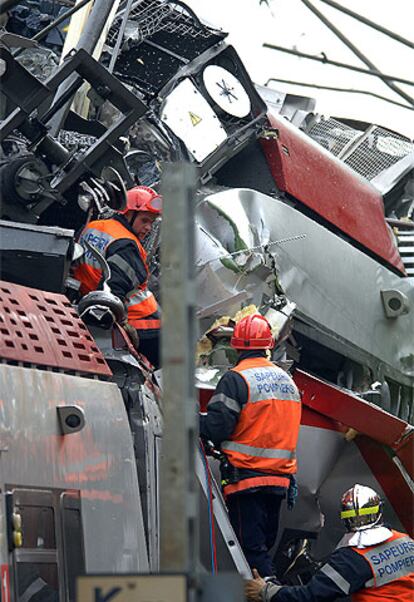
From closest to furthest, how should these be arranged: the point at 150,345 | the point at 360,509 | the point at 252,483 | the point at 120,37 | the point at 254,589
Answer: the point at 254,589 < the point at 252,483 < the point at 360,509 < the point at 150,345 < the point at 120,37

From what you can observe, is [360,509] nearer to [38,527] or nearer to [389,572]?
[389,572]

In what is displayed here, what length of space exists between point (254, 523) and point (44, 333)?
8.09 feet

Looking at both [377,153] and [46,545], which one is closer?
[46,545]

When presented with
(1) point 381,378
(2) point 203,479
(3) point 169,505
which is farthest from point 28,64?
(3) point 169,505

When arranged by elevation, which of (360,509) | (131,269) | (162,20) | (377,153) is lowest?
(360,509)

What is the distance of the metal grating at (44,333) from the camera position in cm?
538

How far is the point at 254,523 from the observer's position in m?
7.76

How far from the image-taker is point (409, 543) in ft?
25.6

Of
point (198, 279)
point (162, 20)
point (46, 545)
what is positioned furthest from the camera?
point (162, 20)

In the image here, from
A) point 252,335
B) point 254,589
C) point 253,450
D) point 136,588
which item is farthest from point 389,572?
point 136,588

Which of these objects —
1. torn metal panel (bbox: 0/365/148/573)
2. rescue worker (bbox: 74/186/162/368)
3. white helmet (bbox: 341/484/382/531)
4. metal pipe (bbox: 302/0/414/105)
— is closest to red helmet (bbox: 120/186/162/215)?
rescue worker (bbox: 74/186/162/368)

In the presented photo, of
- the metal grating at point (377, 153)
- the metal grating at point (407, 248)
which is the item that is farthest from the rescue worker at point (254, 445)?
the metal grating at point (377, 153)

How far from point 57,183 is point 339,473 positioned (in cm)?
251

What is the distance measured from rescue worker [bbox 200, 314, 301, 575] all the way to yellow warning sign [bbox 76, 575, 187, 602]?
4.59 m
